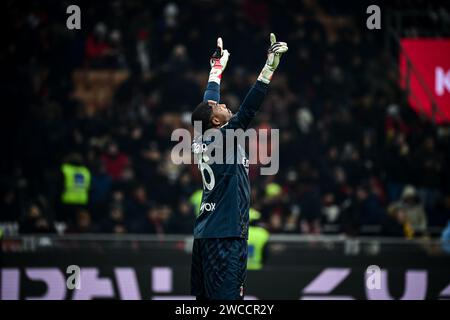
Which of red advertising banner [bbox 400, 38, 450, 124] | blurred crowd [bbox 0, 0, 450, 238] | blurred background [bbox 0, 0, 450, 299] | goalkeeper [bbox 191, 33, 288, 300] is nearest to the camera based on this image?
goalkeeper [bbox 191, 33, 288, 300]

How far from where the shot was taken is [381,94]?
57.2ft

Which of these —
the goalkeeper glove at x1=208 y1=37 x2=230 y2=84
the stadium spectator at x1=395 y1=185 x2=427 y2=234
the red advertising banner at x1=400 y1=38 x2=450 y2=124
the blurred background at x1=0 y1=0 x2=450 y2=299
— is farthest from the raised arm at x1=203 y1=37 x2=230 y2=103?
the red advertising banner at x1=400 y1=38 x2=450 y2=124

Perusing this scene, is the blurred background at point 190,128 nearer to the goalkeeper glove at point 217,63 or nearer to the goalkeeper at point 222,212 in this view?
the goalkeeper glove at point 217,63

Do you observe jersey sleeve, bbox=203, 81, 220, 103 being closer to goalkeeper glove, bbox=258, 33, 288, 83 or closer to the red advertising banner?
goalkeeper glove, bbox=258, 33, 288, 83

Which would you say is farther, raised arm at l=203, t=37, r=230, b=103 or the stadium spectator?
the stadium spectator

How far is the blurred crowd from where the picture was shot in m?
14.1

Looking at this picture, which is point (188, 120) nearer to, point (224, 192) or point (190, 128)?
point (190, 128)

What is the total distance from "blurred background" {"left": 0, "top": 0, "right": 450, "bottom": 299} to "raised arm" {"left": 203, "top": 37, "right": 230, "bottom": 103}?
186 inches

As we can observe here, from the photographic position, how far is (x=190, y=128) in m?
15.6

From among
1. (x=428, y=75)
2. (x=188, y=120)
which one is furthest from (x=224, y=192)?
(x=428, y=75)

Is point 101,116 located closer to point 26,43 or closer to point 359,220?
point 26,43

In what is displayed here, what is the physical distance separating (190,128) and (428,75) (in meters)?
4.28
